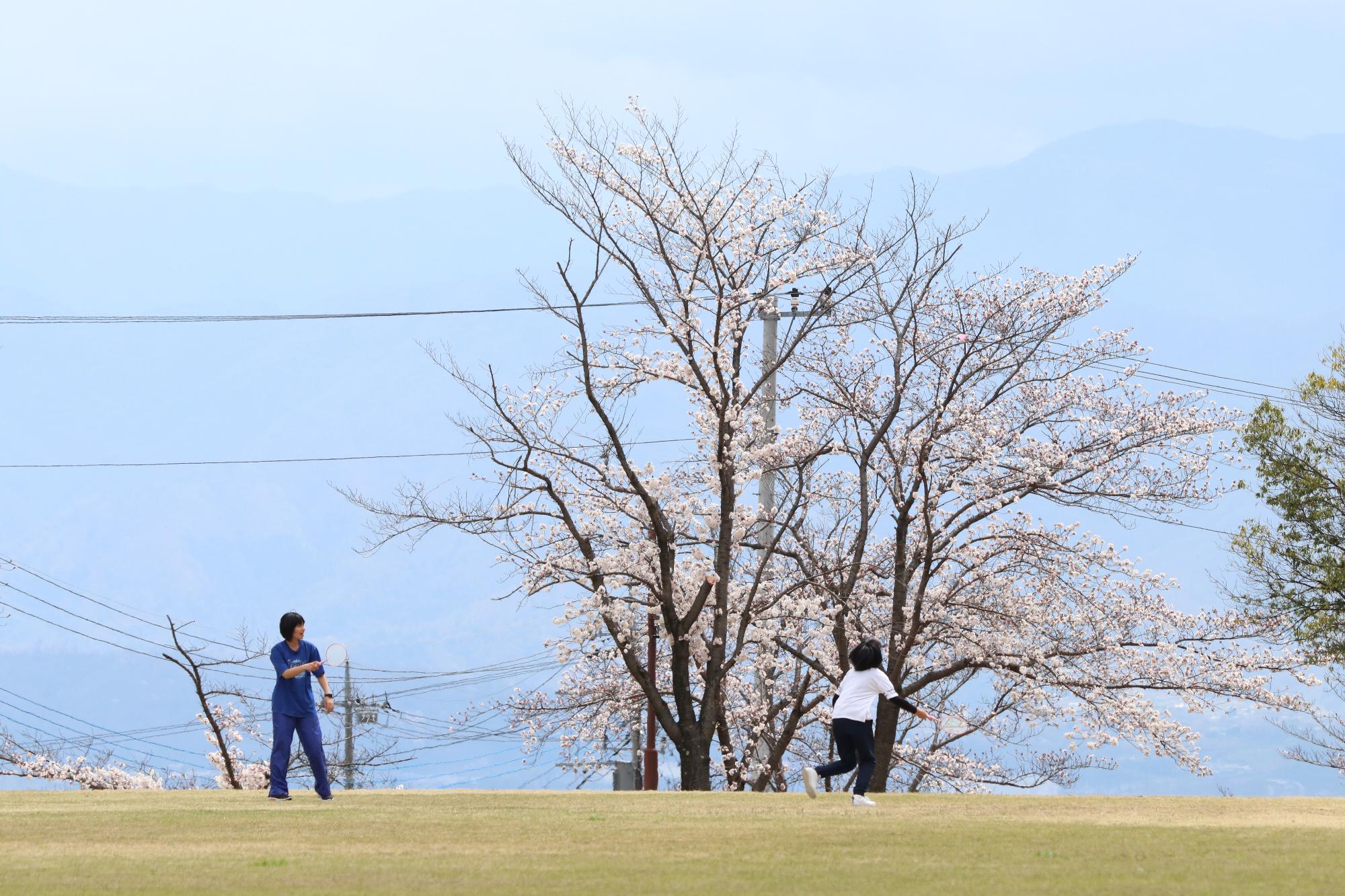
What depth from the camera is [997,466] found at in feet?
82.6

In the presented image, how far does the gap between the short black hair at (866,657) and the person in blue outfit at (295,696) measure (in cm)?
447

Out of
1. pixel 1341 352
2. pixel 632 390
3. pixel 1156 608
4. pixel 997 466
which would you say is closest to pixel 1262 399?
pixel 1341 352

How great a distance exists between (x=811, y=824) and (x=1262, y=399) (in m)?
22.6

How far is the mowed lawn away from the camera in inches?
308

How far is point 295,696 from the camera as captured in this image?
43.6 ft

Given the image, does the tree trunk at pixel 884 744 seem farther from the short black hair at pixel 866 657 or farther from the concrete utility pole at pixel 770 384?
the short black hair at pixel 866 657

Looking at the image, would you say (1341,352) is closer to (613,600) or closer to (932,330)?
(932,330)

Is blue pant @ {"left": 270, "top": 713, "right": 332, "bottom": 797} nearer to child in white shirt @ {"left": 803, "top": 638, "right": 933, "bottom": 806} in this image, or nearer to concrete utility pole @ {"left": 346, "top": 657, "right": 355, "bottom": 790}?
child in white shirt @ {"left": 803, "top": 638, "right": 933, "bottom": 806}

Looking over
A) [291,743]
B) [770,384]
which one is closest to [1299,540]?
[770,384]

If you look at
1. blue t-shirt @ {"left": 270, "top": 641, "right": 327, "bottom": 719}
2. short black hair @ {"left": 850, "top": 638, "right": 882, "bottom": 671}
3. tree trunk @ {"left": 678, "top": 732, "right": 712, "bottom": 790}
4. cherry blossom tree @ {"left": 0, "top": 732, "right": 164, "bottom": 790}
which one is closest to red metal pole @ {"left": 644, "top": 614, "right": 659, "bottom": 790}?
tree trunk @ {"left": 678, "top": 732, "right": 712, "bottom": 790}

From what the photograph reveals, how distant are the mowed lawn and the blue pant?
1.23 ft

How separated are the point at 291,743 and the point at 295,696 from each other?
19.6 inches

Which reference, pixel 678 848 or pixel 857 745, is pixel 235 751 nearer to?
pixel 857 745

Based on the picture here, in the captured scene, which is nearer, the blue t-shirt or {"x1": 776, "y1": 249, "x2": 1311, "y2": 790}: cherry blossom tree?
the blue t-shirt
